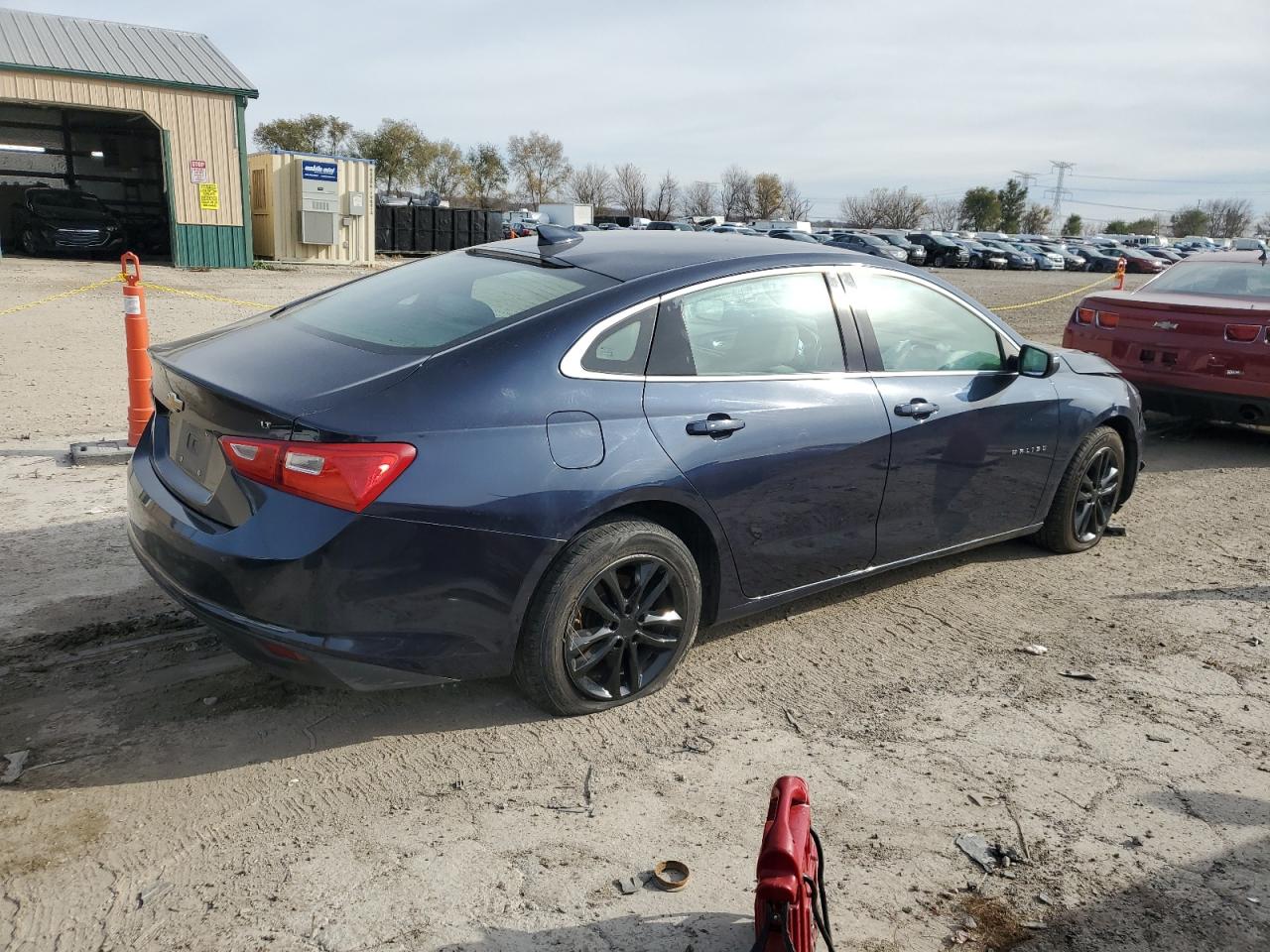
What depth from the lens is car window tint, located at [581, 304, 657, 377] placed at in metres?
3.53

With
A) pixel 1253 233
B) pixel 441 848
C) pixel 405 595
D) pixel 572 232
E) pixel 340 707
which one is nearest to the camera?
pixel 441 848

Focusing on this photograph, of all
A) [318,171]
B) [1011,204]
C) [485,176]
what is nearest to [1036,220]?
[1011,204]

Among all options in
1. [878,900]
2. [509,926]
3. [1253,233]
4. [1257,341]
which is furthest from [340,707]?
[1253,233]

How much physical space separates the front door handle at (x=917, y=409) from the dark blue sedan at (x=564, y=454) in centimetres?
1

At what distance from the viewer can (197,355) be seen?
145 inches

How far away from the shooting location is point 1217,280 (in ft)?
27.7

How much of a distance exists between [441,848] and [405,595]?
2.42ft

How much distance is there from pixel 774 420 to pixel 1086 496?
101 inches

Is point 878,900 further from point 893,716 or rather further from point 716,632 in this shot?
point 716,632

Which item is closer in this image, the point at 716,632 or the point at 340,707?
the point at 340,707

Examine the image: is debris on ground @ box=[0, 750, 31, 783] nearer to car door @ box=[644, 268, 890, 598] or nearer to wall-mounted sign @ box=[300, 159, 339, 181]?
car door @ box=[644, 268, 890, 598]

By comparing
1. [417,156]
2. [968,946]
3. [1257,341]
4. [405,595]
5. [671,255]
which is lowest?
[968,946]

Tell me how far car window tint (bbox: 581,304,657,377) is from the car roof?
0.20 metres

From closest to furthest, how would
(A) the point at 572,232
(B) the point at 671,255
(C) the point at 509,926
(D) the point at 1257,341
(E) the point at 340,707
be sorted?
(C) the point at 509,926 < (E) the point at 340,707 < (B) the point at 671,255 < (A) the point at 572,232 < (D) the point at 1257,341
